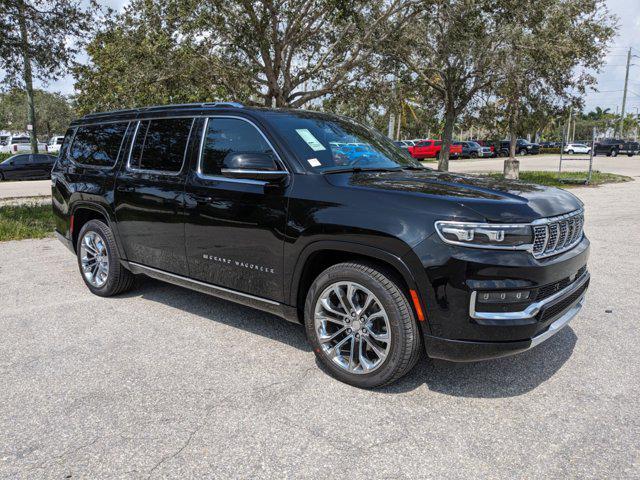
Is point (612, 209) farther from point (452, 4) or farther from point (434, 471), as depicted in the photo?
point (434, 471)

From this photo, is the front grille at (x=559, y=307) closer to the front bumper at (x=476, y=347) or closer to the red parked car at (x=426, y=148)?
the front bumper at (x=476, y=347)

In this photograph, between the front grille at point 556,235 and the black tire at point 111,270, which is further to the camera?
the black tire at point 111,270

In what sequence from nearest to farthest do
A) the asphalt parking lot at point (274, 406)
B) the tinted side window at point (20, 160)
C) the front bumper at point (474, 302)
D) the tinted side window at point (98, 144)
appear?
the asphalt parking lot at point (274, 406)
the front bumper at point (474, 302)
the tinted side window at point (98, 144)
the tinted side window at point (20, 160)

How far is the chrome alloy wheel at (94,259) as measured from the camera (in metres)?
5.41

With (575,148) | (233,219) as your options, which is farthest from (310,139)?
(575,148)

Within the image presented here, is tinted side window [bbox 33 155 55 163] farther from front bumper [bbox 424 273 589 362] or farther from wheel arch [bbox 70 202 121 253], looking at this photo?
front bumper [bbox 424 273 589 362]

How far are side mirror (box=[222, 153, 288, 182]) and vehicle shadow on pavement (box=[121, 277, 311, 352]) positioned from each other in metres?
1.42

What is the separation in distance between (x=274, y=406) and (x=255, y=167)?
1604 mm

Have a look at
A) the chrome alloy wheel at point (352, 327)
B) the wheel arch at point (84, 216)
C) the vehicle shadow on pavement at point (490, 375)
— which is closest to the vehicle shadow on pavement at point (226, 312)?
the chrome alloy wheel at point (352, 327)

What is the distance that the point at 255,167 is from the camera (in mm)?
3643

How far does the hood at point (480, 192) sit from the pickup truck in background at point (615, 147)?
175ft

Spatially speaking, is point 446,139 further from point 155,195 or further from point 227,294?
point 227,294

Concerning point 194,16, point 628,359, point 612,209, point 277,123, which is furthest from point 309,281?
point 612,209

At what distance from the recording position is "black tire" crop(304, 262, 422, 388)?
3219 mm
